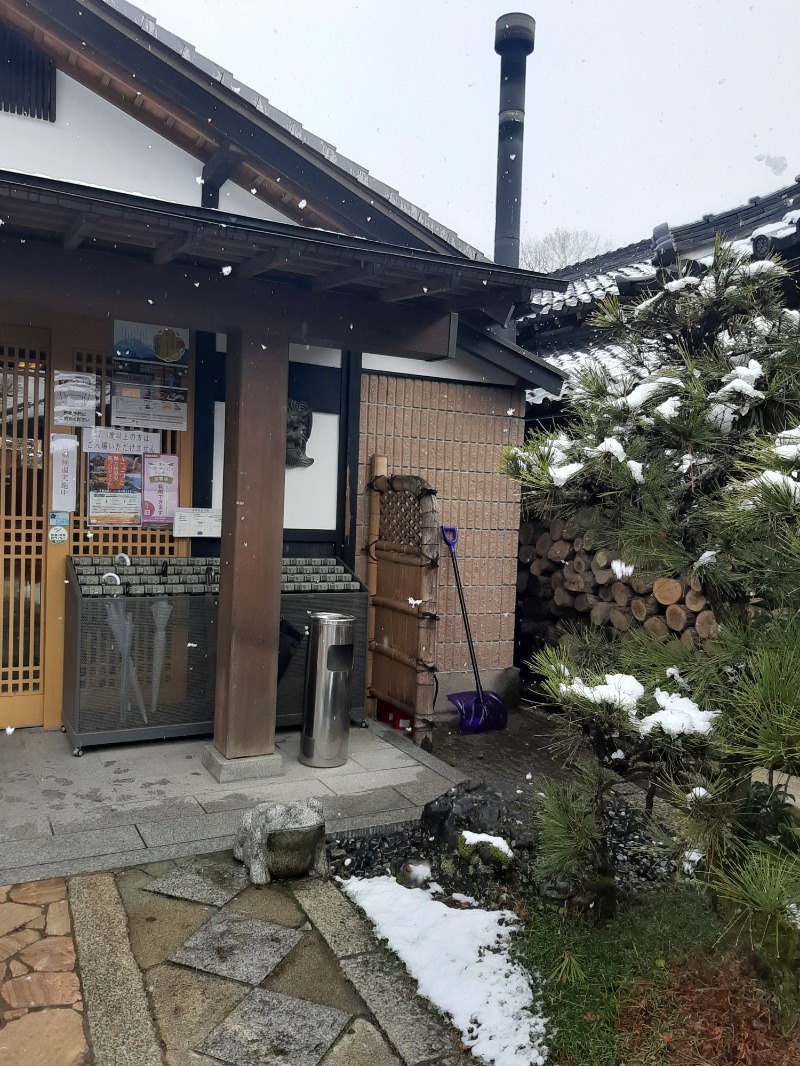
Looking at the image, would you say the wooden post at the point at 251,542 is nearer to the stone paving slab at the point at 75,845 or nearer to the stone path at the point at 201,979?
the stone paving slab at the point at 75,845

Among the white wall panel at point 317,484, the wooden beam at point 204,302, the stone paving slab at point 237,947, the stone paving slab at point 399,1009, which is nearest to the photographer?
the stone paving slab at point 399,1009

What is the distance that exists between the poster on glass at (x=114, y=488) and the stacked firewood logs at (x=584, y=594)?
319 cm

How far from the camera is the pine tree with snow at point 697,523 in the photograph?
8.66ft

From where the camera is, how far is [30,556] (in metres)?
5.91

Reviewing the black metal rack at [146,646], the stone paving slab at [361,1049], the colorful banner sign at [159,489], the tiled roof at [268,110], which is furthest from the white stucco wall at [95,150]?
the stone paving slab at [361,1049]

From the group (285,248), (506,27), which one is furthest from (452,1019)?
(506,27)

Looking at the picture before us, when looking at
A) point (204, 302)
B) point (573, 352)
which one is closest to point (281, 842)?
point (204, 302)

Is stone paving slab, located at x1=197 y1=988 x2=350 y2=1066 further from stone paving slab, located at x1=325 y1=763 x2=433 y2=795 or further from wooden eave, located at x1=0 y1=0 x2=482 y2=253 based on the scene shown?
wooden eave, located at x1=0 y1=0 x2=482 y2=253

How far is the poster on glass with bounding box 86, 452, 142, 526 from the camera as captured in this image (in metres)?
6.00

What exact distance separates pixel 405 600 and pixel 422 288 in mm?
2685

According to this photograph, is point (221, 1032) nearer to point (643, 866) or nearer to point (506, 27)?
point (643, 866)

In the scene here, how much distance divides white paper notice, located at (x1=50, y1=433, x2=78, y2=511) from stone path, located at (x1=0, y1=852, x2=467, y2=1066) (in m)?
2.93

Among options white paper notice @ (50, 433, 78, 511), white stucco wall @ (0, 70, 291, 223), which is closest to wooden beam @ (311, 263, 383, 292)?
white stucco wall @ (0, 70, 291, 223)

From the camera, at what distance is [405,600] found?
21.5 ft
